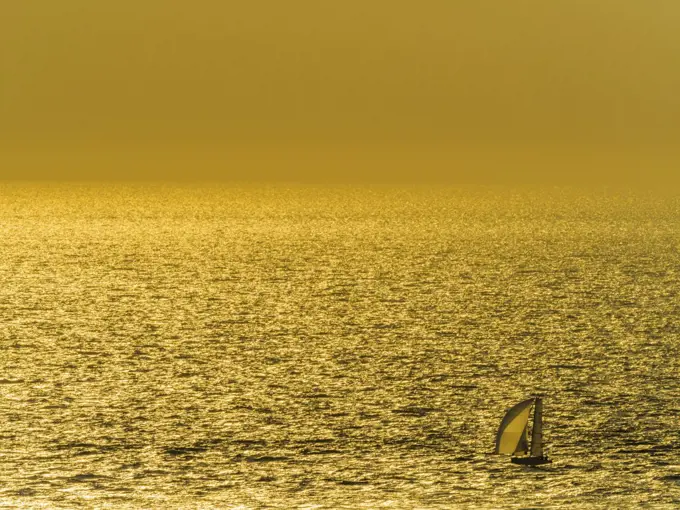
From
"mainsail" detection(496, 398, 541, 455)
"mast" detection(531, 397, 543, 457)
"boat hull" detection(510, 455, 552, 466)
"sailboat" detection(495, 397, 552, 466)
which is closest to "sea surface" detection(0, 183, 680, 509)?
"boat hull" detection(510, 455, 552, 466)

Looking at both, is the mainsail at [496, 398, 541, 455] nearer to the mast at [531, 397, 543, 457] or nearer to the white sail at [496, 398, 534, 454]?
the white sail at [496, 398, 534, 454]

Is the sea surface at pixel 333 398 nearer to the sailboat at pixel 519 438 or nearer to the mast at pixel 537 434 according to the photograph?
the sailboat at pixel 519 438

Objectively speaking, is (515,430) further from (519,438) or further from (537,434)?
(537,434)

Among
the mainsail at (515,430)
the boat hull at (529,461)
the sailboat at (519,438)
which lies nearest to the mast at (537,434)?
the sailboat at (519,438)

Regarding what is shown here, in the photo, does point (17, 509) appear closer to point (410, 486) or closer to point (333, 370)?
point (410, 486)

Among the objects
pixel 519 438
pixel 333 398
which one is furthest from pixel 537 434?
pixel 333 398

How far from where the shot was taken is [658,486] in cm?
6538

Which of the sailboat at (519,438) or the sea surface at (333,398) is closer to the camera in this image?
the sea surface at (333,398)

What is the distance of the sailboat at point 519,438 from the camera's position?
226 feet

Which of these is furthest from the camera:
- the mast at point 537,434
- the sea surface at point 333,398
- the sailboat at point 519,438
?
the mast at point 537,434

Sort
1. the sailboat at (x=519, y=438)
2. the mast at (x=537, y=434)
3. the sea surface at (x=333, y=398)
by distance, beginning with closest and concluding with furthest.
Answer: the sea surface at (x=333, y=398) < the sailboat at (x=519, y=438) < the mast at (x=537, y=434)

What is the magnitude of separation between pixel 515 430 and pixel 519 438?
49cm

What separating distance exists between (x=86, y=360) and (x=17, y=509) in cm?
4479

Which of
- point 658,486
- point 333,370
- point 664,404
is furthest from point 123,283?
point 658,486
